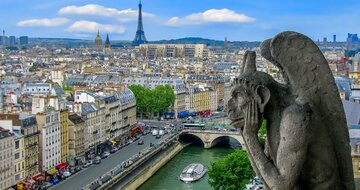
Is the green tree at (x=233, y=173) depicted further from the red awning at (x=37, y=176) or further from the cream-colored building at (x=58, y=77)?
Answer: the cream-colored building at (x=58, y=77)

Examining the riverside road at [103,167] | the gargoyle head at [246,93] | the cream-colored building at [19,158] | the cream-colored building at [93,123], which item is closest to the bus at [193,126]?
the riverside road at [103,167]

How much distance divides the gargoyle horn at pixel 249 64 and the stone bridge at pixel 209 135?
44456 millimetres

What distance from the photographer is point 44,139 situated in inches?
1303

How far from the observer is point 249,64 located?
388cm

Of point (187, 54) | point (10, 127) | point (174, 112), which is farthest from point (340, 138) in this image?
point (187, 54)

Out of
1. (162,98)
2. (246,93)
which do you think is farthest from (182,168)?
(246,93)

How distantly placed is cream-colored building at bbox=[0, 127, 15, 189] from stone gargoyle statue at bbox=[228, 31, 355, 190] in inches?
1015

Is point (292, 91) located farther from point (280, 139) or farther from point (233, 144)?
point (233, 144)

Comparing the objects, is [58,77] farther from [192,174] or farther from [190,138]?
[192,174]

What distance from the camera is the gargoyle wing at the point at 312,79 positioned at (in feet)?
12.5

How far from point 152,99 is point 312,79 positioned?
55126 millimetres

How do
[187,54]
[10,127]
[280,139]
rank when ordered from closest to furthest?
[280,139] → [10,127] → [187,54]

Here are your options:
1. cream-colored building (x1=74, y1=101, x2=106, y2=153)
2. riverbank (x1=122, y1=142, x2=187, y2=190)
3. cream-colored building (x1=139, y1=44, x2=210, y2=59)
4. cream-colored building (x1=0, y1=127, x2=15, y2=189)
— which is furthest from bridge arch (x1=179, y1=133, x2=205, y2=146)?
cream-colored building (x1=139, y1=44, x2=210, y2=59)

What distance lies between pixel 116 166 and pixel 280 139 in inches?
1261
